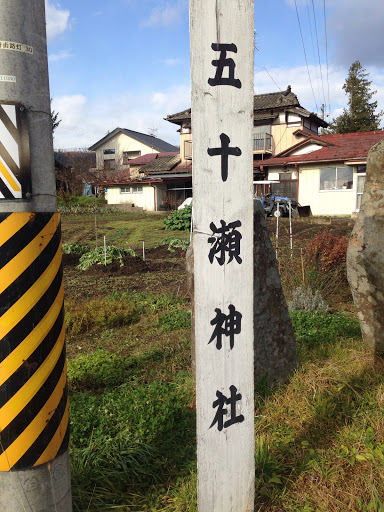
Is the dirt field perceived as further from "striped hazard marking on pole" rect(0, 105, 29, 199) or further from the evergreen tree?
the evergreen tree

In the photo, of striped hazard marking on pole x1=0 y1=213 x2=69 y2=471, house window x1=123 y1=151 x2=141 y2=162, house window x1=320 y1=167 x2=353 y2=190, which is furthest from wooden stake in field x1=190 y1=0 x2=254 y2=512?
house window x1=123 y1=151 x2=141 y2=162

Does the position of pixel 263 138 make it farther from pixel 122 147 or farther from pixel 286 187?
pixel 122 147

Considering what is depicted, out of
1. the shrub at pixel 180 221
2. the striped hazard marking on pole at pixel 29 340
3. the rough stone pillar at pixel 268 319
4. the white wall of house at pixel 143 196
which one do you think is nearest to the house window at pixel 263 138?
the white wall of house at pixel 143 196

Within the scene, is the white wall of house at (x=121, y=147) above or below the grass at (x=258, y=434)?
above

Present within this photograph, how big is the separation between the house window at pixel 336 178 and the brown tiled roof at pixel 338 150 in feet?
2.38

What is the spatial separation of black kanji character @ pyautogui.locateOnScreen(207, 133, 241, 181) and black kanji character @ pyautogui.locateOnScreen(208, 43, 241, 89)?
25 cm

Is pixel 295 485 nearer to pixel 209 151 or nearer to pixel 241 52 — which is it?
pixel 209 151

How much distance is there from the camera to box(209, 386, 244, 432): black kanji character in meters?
2.09

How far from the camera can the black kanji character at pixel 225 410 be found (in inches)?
82.4

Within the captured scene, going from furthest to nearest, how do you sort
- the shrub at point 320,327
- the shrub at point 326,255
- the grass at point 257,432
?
1. the shrub at point 326,255
2. the shrub at point 320,327
3. the grass at point 257,432

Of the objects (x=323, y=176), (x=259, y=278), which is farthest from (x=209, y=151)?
(x=323, y=176)

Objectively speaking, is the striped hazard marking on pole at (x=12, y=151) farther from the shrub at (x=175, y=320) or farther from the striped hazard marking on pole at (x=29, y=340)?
the shrub at (x=175, y=320)

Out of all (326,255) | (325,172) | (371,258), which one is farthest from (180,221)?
(371,258)

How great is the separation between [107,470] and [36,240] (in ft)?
5.16
